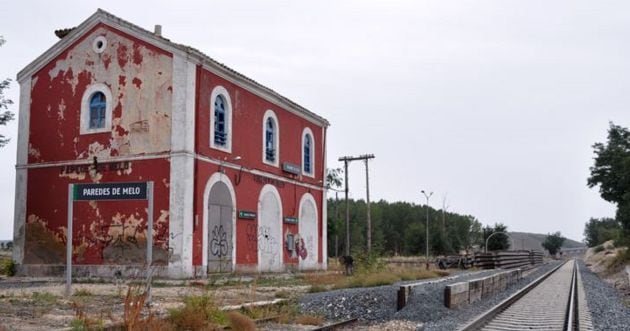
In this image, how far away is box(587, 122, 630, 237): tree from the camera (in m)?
40.2

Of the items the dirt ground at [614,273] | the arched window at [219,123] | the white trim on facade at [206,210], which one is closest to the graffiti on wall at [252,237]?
the white trim on facade at [206,210]

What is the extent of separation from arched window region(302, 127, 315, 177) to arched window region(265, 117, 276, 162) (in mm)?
3891

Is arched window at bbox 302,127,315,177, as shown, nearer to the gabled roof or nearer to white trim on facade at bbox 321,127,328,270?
white trim on facade at bbox 321,127,328,270

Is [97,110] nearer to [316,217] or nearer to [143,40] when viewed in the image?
[143,40]

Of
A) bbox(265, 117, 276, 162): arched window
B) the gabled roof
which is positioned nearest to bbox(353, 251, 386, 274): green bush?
bbox(265, 117, 276, 162): arched window

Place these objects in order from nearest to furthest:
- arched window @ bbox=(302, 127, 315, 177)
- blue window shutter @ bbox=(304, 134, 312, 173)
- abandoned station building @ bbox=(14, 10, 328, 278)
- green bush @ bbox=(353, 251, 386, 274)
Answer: abandoned station building @ bbox=(14, 10, 328, 278), green bush @ bbox=(353, 251, 386, 274), arched window @ bbox=(302, 127, 315, 177), blue window shutter @ bbox=(304, 134, 312, 173)

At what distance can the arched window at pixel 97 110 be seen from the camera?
24.2m

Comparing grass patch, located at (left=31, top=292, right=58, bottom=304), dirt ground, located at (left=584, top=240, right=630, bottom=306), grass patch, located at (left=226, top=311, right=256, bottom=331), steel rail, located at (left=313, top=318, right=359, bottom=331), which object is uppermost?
grass patch, located at (left=31, top=292, right=58, bottom=304)

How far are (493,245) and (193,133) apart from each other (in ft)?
218

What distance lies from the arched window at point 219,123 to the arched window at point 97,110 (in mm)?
4283

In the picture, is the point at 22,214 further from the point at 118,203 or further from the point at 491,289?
the point at 491,289

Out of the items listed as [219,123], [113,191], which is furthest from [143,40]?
[113,191]

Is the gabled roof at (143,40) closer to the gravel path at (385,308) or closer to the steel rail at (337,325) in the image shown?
the gravel path at (385,308)

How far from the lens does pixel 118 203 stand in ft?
74.9
